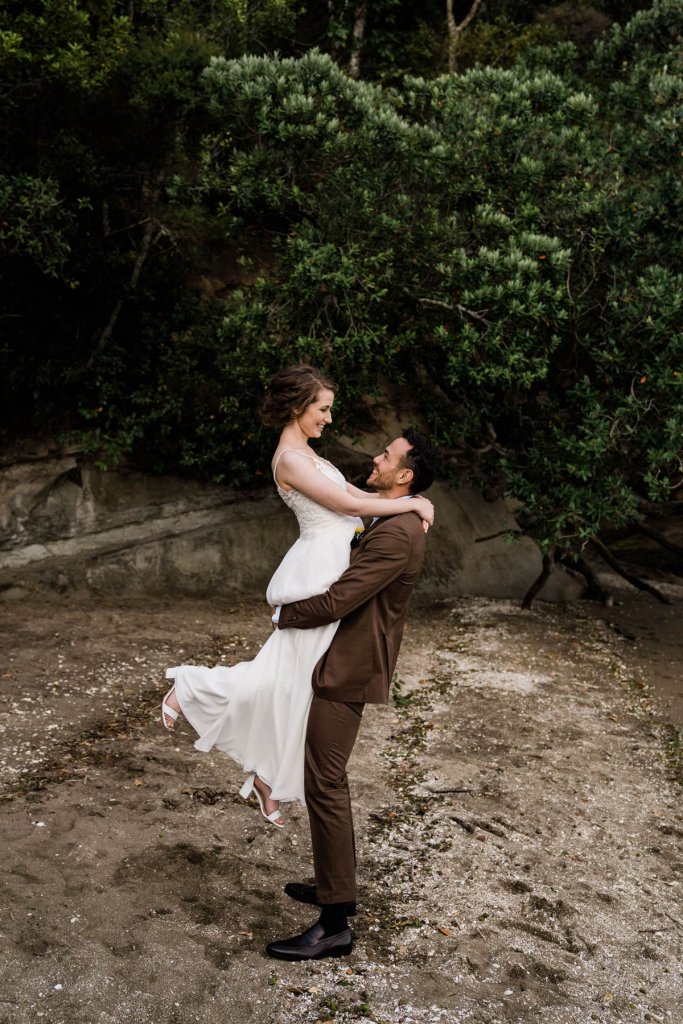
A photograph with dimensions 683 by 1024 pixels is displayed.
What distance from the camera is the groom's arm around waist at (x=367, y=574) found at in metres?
4.04

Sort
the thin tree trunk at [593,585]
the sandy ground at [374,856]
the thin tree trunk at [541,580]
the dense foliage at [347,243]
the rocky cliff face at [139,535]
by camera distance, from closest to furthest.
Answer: the sandy ground at [374,856], the dense foliage at [347,243], the rocky cliff face at [139,535], the thin tree trunk at [541,580], the thin tree trunk at [593,585]

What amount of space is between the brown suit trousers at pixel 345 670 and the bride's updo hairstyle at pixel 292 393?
651mm

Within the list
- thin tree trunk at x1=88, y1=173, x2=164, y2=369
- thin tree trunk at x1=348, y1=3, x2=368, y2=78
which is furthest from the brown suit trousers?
thin tree trunk at x1=348, y1=3, x2=368, y2=78

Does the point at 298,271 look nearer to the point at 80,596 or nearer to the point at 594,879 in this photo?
the point at 80,596

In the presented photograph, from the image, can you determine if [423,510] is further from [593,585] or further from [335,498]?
[593,585]

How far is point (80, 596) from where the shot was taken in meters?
11.3

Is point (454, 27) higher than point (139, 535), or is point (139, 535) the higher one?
point (454, 27)

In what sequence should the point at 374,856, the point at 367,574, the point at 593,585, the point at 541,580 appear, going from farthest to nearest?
1. the point at 593,585
2. the point at 541,580
3. the point at 374,856
4. the point at 367,574

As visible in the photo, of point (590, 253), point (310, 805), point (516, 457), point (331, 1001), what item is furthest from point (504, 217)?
point (331, 1001)

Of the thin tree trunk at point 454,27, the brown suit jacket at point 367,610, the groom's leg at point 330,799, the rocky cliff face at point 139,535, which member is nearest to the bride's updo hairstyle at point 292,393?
the brown suit jacket at point 367,610

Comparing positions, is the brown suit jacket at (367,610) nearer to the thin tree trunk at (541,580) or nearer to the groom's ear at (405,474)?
the groom's ear at (405,474)

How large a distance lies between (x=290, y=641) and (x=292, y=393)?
1.11m

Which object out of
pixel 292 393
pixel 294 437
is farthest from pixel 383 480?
pixel 292 393

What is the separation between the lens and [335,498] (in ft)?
13.7
